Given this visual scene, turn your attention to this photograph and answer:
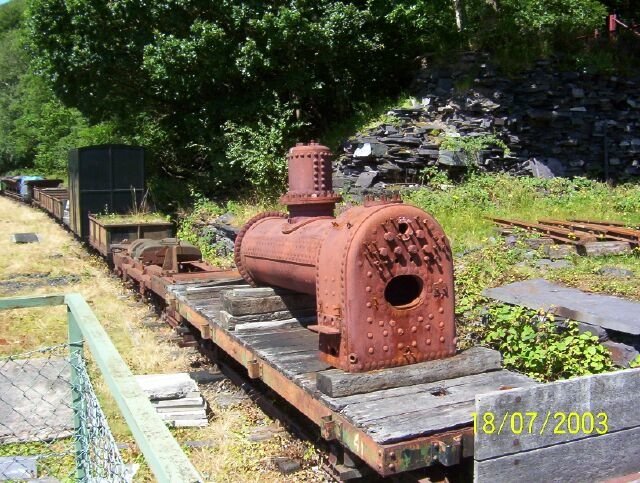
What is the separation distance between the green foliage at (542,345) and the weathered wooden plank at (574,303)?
114 millimetres

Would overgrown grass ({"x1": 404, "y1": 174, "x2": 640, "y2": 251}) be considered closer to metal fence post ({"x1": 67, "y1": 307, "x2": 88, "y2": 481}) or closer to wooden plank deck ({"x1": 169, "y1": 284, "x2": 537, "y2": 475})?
wooden plank deck ({"x1": 169, "y1": 284, "x2": 537, "y2": 475})

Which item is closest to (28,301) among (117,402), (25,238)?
(117,402)

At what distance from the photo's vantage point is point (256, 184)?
1580 centimetres

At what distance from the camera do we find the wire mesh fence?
114 inches

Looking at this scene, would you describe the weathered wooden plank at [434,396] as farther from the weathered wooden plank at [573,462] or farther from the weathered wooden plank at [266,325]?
the weathered wooden plank at [266,325]

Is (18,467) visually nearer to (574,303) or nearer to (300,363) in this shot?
(300,363)

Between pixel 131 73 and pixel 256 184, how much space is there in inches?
204

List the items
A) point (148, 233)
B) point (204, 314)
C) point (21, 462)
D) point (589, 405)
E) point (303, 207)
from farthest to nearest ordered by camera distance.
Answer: point (148, 233), point (204, 314), point (303, 207), point (21, 462), point (589, 405)

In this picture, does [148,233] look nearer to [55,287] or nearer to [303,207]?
[55,287]

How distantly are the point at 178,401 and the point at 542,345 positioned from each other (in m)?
3.19

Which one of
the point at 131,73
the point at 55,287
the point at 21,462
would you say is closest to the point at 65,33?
the point at 131,73

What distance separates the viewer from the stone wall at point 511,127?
13.9 m

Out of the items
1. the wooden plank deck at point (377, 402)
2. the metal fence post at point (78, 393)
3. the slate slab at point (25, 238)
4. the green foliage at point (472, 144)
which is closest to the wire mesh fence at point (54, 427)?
the metal fence post at point (78, 393)

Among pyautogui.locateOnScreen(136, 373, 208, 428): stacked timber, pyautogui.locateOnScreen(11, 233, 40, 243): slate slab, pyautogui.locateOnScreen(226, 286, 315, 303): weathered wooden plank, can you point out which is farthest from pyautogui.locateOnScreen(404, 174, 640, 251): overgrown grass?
pyautogui.locateOnScreen(11, 233, 40, 243): slate slab
